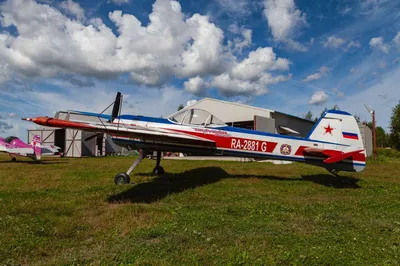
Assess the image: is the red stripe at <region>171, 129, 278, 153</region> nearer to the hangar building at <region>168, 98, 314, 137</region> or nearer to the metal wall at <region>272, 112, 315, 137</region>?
the hangar building at <region>168, 98, 314, 137</region>

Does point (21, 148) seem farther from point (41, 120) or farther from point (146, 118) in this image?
point (41, 120)

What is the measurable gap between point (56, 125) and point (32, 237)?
2.83 meters

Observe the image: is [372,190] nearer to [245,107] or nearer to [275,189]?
[275,189]

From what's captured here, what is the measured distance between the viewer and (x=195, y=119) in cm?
935

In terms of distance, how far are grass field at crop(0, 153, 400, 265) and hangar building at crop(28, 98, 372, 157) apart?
786cm

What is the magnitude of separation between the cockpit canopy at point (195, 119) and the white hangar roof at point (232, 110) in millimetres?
12455

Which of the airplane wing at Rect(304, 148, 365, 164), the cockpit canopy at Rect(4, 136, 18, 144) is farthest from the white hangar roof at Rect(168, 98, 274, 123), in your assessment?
the cockpit canopy at Rect(4, 136, 18, 144)

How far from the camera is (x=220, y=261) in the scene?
122 inches

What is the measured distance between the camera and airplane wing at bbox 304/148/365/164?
8039mm

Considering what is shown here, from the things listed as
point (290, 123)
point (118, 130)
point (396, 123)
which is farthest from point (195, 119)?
point (396, 123)

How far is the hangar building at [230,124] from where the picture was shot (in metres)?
21.8

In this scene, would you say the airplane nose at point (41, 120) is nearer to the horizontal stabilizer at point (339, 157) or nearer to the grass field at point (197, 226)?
the grass field at point (197, 226)

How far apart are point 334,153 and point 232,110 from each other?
15.6m

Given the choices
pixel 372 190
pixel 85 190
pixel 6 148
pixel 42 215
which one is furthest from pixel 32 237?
pixel 6 148
